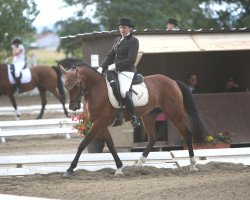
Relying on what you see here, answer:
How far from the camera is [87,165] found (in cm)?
1117

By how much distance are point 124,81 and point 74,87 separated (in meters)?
0.80

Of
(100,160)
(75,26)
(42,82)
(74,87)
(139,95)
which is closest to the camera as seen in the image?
(74,87)

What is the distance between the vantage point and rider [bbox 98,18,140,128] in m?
10.6

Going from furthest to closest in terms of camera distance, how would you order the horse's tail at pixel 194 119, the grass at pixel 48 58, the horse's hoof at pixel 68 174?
the grass at pixel 48 58 → the horse's tail at pixel 194 119 → the horse's hoof at pixel 68 174

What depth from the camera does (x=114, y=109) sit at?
10.7 meters

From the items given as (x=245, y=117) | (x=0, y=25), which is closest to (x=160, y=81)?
(x=245, y=117)

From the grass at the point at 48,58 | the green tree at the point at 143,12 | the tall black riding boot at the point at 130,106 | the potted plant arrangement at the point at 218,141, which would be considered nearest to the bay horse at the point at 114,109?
the tall black riding boot at the point at 130,106

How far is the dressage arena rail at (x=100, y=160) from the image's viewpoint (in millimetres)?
10859

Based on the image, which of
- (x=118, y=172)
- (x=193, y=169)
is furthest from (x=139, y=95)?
(x=193, y=169)

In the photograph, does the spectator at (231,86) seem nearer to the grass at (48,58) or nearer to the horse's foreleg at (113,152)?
the horse's foreleg at (113,152)

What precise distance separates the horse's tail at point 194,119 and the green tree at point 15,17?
10.2m

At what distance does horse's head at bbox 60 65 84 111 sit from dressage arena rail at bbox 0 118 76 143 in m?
6.27

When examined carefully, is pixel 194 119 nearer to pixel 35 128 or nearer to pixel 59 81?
pixel 35 128

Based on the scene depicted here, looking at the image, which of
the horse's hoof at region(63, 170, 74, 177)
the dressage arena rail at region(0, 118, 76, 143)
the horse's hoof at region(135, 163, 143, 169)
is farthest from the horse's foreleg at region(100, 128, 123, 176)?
the dressage arena rail at region(0, 118, 76, 143)
